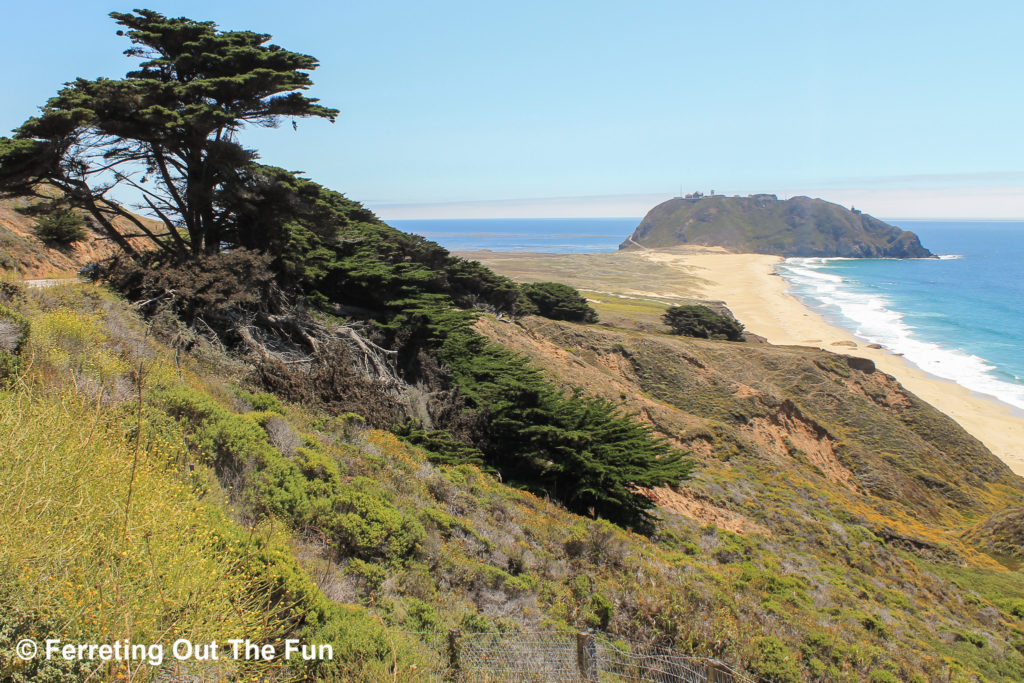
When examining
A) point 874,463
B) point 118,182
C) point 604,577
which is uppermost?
point 118,182

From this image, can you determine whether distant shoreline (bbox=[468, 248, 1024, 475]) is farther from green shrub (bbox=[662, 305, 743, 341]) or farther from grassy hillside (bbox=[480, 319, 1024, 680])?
green shrub (bbox=[662, 305, 743, 341])

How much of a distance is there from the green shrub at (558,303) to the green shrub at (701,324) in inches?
265

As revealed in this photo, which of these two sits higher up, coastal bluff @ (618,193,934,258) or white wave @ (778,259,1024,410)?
coastal bluff @ (618,193,934,258)

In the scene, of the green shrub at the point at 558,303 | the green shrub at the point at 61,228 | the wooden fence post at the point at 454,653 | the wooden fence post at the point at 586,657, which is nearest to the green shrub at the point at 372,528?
the wooden fence post at the point at 454,653

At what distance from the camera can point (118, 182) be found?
13.0m

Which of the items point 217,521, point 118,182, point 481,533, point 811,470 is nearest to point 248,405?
point 481,533

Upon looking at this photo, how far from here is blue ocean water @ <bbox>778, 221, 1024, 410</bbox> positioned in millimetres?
42656

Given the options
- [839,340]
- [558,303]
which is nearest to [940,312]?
[839,340]

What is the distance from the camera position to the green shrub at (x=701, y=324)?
35750 millimetres

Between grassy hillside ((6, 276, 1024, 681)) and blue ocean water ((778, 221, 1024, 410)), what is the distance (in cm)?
3321

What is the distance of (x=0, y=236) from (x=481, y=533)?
16.2m

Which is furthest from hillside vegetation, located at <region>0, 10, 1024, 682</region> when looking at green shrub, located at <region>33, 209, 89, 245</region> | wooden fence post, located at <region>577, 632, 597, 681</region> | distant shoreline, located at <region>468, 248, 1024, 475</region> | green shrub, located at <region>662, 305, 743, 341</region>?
green shrub, located at <region>662, 305, 743, 341</region>

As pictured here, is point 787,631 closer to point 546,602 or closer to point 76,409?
point 546,602

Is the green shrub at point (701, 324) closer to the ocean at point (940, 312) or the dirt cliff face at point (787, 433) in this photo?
the dirt cliff face at point (787, 433)
